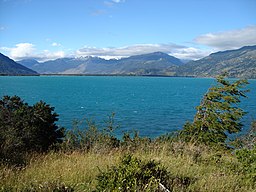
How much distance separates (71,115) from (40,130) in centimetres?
3606

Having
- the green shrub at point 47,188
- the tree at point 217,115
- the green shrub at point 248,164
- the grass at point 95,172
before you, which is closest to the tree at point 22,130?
the grass at point 95,172

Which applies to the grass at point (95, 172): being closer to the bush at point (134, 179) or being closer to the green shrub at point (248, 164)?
the green shrub at point (248, 164)

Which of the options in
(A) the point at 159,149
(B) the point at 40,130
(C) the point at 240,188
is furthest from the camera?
(B) the point at 40,130

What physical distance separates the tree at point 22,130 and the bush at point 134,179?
8.08ft

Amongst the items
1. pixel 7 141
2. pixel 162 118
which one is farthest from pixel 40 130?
pixel 162 118

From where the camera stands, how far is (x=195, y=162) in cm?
662

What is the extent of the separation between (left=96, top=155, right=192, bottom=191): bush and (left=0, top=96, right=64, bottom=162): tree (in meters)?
2.46

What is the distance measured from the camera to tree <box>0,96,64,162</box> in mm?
6648

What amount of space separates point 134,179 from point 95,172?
1436mm

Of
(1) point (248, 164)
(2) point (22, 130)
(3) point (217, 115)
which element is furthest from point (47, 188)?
(3) point (217, 115)

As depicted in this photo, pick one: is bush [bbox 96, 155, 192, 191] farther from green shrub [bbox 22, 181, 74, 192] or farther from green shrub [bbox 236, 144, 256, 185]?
green shrub [bbox 236, 144, 256, 185]

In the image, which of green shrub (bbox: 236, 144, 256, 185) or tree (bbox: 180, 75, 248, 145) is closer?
green shrub (bbox: 236, 144, 256, 185)

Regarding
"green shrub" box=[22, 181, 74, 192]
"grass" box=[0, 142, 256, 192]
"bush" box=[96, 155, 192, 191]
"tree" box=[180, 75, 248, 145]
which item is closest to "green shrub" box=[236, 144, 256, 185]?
"grass" box=[0, 142, 256, 192]

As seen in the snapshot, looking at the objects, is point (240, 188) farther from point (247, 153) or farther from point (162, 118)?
point (162, 118)
